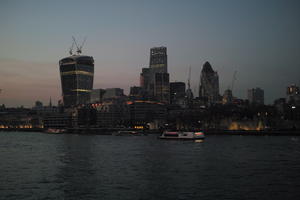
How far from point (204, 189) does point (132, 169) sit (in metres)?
15.5

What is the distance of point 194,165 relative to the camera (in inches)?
2144

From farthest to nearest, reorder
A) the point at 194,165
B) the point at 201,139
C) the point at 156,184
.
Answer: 1. the point at 201,139
2. the point at 194,165
3. the point at 156,184

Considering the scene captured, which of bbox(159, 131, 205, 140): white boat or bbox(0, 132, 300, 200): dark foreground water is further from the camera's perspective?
bbox(159, 131, 205, 140): white boat

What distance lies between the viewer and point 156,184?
39.7 m

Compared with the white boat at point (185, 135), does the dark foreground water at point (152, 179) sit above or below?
below

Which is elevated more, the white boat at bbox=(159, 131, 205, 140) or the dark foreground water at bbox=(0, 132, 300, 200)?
the white boat at bbox=(159, 131, 205, 140)

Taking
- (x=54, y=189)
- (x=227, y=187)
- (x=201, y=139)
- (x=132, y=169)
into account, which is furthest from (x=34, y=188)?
(x=201, y=139)

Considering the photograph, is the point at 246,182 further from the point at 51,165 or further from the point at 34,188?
the point at 51,165

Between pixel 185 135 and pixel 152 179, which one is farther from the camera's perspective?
pixel 185 135

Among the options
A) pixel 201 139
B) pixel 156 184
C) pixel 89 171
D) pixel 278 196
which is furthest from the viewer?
pixel 201 139

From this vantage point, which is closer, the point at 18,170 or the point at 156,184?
the point at 156,184

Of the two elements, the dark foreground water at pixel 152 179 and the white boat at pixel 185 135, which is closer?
the dark foreground water at pixel 152 179

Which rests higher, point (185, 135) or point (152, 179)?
point (185, 135)

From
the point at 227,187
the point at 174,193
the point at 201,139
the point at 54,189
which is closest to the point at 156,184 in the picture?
the point at 174,193
